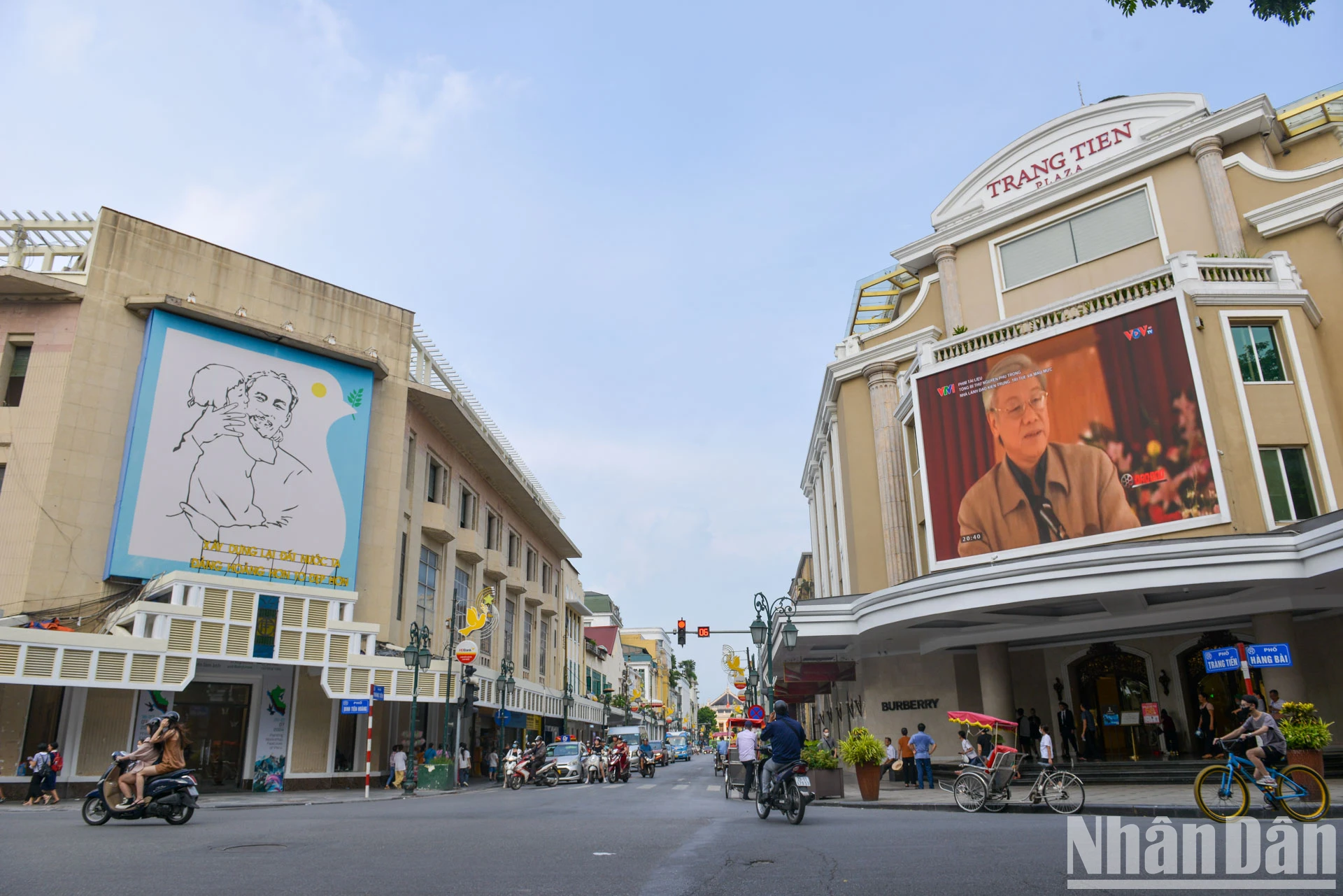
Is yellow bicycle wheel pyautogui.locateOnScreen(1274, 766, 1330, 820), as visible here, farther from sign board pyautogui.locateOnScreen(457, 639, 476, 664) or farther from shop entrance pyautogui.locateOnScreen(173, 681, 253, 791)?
shop entrance pyautogui.locateOnScreen(173, 681, 253, 791)

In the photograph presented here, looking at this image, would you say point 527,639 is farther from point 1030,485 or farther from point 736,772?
point 1030,485

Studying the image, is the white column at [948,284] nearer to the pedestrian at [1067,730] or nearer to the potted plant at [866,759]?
the pedestrian at [1067,730]

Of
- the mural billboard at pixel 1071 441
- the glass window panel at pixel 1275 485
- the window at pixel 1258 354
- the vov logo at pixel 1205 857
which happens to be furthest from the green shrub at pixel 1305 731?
the window at pixel 1258 354

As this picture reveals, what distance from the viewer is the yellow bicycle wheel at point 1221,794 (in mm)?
11258

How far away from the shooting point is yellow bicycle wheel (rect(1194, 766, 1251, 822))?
11.3m

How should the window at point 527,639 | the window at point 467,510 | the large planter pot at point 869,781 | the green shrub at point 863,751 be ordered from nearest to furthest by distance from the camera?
the green shrub at point 863,751
the large planter pot at point 869,781
the window at point 467,510
the window at point 527,639

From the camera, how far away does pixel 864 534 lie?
31984 mm

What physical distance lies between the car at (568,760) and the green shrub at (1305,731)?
24.1 metres

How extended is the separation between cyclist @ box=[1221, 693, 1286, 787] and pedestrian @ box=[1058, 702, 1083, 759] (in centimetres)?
1429

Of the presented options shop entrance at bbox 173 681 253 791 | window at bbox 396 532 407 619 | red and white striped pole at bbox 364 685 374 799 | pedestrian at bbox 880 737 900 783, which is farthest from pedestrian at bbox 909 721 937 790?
window at bbox 396 532 407 619

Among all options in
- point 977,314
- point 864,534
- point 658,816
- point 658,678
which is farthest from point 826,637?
point 658,678

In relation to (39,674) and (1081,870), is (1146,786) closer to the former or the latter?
(1081,870)

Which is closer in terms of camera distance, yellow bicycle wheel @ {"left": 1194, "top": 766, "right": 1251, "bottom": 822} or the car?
yellow bicycle wheel @ {"left": 1194, "top": 766, "right": 1251, "bottom": 822}

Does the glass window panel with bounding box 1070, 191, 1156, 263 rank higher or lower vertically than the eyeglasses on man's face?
higher
